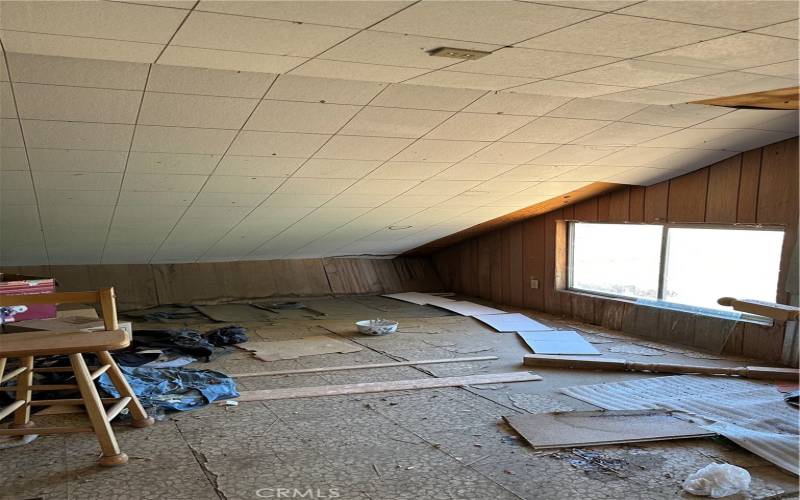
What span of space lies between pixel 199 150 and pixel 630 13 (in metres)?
2.72

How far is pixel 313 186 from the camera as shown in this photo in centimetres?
500

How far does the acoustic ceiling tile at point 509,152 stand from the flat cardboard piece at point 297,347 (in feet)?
6.06

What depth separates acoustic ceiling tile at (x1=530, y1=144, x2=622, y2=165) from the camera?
476 cm

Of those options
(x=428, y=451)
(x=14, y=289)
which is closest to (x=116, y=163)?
(x=14, y=289)

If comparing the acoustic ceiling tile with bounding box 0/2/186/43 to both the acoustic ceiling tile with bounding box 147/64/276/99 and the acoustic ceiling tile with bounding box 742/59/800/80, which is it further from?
the acoustic ceiling tile with bounding box 742/59/800/80

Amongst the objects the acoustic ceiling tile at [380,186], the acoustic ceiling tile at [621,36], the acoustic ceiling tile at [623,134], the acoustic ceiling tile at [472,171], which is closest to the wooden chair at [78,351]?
the acoustic ceiling tile at [621,36]

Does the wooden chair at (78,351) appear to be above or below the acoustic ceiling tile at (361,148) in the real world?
below

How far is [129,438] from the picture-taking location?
9.87 ft

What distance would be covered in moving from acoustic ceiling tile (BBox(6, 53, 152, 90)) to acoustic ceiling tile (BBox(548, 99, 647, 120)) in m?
2.40

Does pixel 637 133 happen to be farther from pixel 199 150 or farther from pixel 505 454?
pixel 199 150

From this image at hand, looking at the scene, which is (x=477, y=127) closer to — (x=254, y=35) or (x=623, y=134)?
(x=623, y=134)

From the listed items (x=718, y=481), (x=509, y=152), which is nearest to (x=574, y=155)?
(x=509, y=152)

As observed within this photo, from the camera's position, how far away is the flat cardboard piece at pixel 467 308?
278 inches

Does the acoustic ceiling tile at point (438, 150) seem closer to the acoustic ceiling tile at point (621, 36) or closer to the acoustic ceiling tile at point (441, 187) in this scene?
the acoustic ceiling tile at point (441, 187)
